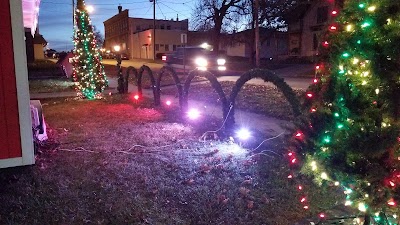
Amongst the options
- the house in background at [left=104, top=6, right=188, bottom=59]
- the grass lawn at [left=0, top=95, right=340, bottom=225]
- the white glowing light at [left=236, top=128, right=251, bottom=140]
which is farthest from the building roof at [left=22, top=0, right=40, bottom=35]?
the house in background at [left=104, top=6, right=188, bottom=59]

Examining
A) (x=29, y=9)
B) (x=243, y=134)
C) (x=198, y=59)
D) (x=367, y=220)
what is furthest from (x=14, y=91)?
(x=198, y=59)

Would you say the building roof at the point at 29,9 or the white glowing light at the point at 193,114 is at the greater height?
the building roof at the point at 29,9

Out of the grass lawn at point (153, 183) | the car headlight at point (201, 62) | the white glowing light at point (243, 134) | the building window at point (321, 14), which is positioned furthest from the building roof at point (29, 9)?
the building window at point (321, 14)

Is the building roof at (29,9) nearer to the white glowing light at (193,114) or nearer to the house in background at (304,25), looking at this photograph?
the white glowing light at (193,114)

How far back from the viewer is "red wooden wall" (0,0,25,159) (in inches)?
176

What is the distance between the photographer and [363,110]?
2.85 meters

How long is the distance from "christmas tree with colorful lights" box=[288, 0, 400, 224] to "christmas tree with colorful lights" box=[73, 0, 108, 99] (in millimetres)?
11875

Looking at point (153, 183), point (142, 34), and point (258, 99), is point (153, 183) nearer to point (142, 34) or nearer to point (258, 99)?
point (258, 99)

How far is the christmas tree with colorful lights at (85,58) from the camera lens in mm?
13914

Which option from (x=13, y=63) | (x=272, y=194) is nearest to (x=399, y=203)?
(x=272, y=194)

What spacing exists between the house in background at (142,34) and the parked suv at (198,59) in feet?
91.2

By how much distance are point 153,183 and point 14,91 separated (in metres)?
2.13

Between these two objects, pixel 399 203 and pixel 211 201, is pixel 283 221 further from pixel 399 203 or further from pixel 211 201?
pixel 399 203

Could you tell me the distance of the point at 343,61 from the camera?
299 cm
